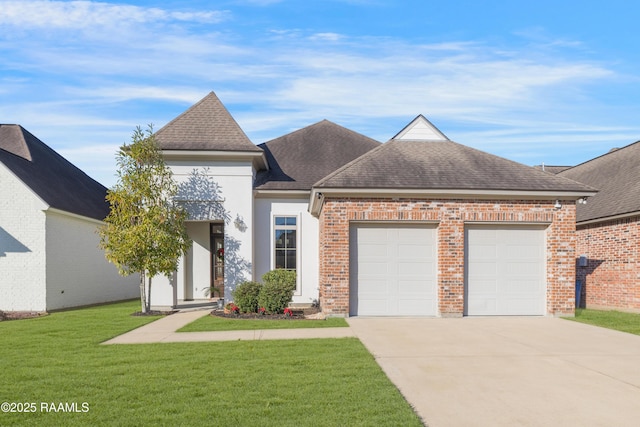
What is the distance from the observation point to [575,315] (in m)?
13.8

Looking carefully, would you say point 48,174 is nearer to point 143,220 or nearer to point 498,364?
point 143,220

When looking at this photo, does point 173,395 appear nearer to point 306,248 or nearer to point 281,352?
point 281,352

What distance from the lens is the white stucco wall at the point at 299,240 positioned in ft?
56.0

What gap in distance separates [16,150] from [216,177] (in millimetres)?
8842

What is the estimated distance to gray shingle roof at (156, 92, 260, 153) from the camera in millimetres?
15898

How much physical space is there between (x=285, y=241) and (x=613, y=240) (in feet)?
36.1

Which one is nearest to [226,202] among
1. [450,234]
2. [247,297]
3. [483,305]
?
[247,297]

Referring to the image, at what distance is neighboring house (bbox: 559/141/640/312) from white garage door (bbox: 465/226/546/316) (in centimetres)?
404

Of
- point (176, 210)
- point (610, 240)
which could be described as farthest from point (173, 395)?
point (610, 240)

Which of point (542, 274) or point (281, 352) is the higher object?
point (542, 274)

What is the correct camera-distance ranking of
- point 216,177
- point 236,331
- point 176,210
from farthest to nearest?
point 216,177
point 176,210
point 236,331

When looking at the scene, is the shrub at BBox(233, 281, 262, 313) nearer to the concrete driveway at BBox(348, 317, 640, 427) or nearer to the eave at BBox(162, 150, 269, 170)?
the concrete driveway at BBox(348, 317, 640, 427)

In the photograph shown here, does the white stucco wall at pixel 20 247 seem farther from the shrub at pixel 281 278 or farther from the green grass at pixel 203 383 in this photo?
the shrub at pixel 281 278

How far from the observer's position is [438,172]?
13828 millimetres
